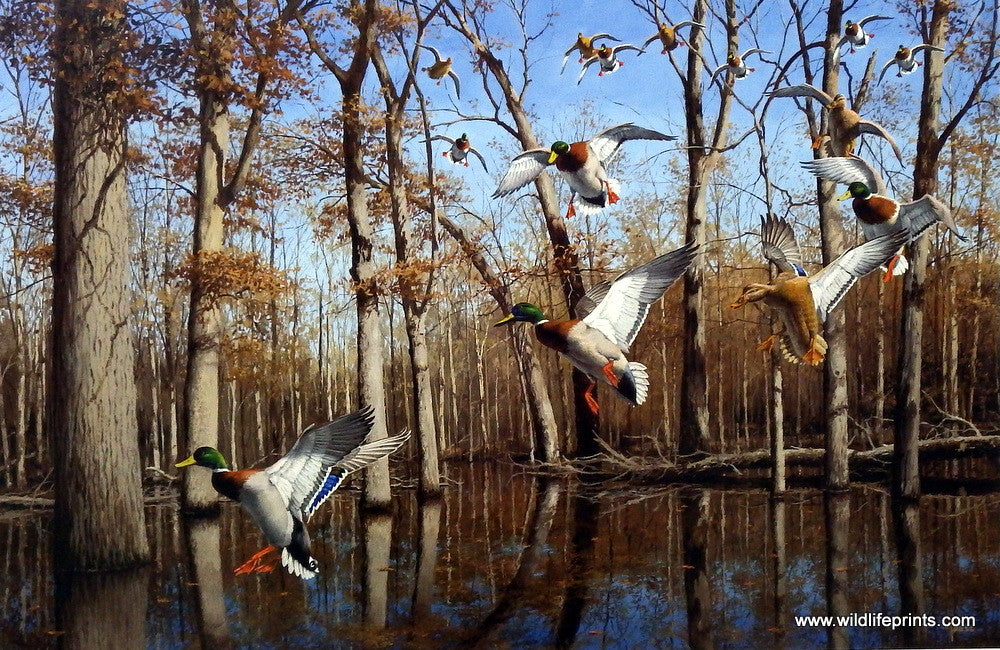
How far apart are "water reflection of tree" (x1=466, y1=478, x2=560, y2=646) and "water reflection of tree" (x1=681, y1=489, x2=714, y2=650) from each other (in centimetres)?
52

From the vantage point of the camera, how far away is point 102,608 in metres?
2.51

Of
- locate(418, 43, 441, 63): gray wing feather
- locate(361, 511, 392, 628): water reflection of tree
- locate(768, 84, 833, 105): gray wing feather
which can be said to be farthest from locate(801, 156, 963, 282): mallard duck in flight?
locate(361, 511, 392, 628): water reflection of tree

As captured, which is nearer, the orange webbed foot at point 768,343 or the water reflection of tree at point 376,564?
the water reflection of tree at point 376,564

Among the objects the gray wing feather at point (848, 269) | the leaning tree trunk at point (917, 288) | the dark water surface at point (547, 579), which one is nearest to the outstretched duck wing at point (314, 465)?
the dark water surface at point (547, 579)

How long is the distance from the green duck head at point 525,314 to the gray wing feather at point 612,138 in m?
0.64

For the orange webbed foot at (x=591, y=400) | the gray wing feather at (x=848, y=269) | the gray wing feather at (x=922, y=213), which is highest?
the gray wing feather at (x=922, y=213)

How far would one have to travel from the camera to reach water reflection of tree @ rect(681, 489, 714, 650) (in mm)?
2510

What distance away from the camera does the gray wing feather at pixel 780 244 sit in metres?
2.83

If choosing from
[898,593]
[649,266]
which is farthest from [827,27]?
[898,593]

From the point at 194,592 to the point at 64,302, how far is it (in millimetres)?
1152

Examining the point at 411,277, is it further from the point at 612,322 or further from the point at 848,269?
the point at 848,269

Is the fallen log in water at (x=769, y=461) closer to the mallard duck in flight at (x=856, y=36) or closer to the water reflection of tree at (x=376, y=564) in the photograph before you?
the water reflection of tree at (x=376, y=564)

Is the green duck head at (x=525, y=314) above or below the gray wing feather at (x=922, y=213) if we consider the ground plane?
below

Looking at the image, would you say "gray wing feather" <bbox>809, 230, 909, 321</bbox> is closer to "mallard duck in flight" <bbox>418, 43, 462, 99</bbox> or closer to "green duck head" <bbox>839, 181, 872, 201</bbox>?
"green duck head" <bbox>839, 181, 872, 201</bbox>
